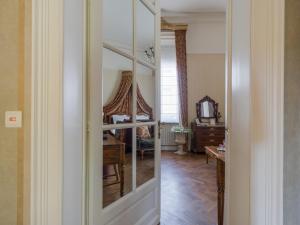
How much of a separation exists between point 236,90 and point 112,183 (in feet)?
3.37

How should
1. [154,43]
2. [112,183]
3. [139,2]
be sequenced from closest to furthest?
[112,183] < [139,2] < [154,43]

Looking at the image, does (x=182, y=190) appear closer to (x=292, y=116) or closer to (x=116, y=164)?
(x=116, y=164)

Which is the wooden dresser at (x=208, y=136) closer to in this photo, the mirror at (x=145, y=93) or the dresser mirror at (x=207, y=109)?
the dresser mirror at (x=207, y=109)

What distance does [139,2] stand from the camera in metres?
2.05

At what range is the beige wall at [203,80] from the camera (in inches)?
253

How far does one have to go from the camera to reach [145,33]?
219 cm

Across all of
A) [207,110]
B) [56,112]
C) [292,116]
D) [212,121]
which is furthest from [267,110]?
[207,110]

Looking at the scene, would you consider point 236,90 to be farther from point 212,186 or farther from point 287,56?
point 212,186

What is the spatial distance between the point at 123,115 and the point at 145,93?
1.43 feet

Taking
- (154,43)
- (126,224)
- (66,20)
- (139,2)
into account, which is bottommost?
(126,224)

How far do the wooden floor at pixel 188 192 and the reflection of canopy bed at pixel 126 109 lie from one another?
34.2 inches

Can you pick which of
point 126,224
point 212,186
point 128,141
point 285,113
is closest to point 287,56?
point 285,113

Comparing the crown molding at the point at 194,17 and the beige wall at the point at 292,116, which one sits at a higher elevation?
the crown molding at the point at 194,17

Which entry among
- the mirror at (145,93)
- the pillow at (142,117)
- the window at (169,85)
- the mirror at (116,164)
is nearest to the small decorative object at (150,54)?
the mirror at (145,93)
